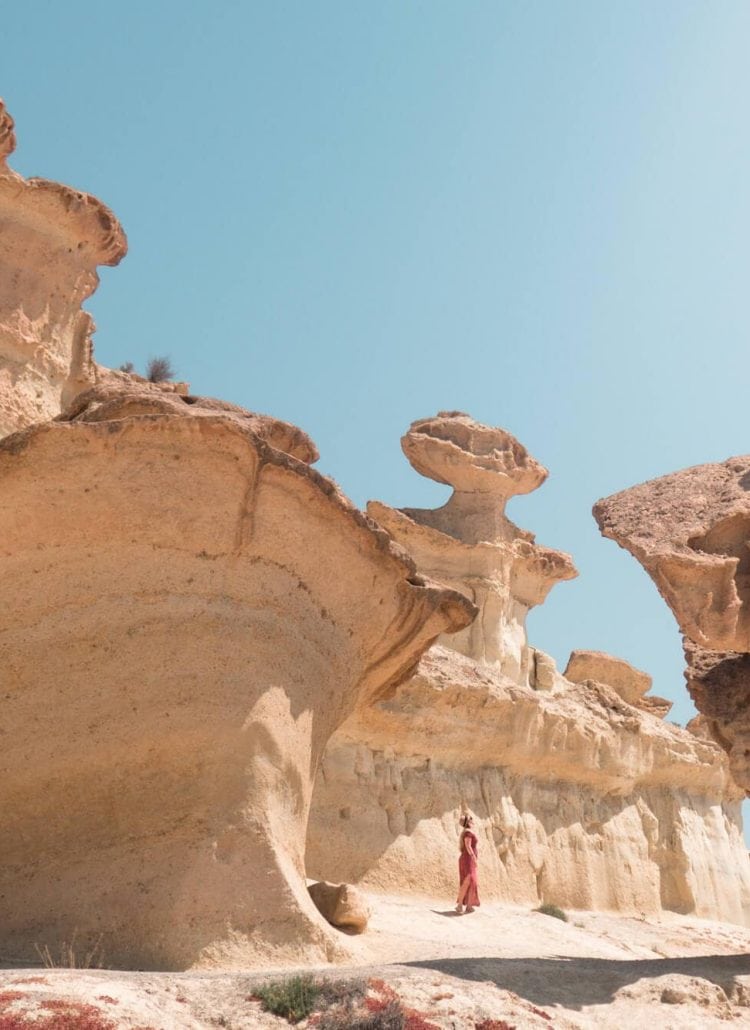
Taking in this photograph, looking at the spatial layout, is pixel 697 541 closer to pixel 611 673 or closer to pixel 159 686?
pixel 159 686

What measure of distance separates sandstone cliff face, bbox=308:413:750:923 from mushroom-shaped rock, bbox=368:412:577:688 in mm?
4043

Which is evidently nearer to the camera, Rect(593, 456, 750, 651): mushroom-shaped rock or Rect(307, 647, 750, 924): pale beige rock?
Rect(593, 456, 750, 651): mushroom-shaped rock

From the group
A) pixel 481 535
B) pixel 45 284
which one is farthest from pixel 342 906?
pixel 481 535

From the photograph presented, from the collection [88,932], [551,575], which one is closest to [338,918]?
[88,932]

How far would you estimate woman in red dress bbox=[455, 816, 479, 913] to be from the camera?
11734mm

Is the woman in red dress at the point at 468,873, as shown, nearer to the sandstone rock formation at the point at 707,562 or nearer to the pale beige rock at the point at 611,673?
the sandstone rock formation at the point at 707,562

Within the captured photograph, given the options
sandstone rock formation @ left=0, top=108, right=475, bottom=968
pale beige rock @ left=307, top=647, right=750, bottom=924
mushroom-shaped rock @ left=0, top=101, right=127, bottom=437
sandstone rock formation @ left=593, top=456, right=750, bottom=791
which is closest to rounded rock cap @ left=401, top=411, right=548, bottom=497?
pale beige rock @ left=307, top=647, right=750, bottom=924

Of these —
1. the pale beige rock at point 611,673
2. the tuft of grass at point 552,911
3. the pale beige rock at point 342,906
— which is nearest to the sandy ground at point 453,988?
the pale beige rock at point 342,906

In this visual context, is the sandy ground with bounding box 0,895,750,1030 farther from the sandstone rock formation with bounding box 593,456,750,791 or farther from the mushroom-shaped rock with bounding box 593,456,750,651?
the mushroom-shaped rock with bounding box 593,456,750,651

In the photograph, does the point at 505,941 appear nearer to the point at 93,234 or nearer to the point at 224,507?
the point at 224,507

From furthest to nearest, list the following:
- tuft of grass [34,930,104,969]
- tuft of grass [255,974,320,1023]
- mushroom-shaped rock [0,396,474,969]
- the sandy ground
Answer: mushroom-shaped rock [0,396,474,969] → tuft of grass [34,930,104,969] → tuft of grass [255,974,320,1023] → the sandy ground

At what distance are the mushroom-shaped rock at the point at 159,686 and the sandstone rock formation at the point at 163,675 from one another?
→ 13 mm

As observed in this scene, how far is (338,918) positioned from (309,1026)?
11.2ft

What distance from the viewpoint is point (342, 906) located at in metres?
8.49
